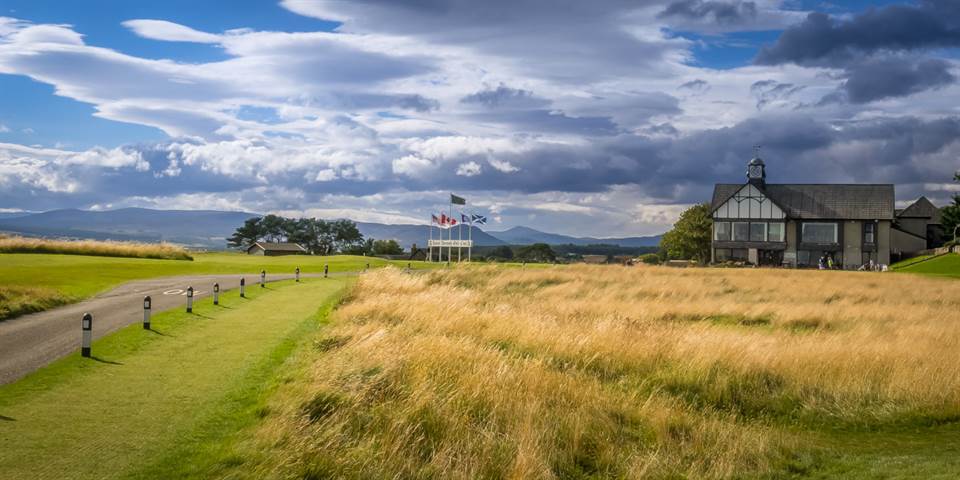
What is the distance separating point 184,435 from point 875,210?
9025cm

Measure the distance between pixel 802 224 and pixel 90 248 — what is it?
231 ft

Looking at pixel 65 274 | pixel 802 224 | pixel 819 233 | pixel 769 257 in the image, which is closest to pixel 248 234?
pixel 769 257

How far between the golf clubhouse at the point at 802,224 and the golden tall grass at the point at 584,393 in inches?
2542

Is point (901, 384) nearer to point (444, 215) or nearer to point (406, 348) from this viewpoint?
point (406, 348)

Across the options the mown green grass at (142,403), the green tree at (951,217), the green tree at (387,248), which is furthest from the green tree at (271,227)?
the mown green grass at (142,403)

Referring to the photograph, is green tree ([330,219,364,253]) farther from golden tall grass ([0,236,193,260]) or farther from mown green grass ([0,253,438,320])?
mown green grass ([0,253,438,320])

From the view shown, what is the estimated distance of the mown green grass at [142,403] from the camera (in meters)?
9.99

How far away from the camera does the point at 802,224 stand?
90875 mm

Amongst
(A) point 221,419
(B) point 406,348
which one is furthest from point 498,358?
(A) point 221,419

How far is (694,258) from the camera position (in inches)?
4109

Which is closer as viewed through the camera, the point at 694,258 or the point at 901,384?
the point at 901,384

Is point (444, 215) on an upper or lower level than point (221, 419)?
upper

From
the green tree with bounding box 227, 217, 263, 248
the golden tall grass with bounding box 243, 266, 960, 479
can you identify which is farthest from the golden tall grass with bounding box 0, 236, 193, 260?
the green tree with bounding box 227, 217, 263, 248

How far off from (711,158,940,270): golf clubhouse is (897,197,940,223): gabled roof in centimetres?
1142
